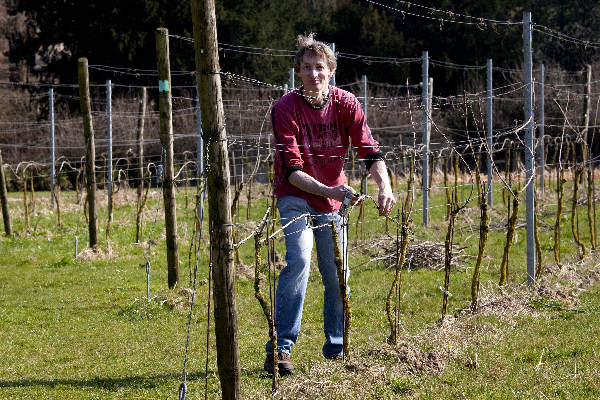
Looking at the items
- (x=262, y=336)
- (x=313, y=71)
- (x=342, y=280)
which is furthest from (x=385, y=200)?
(x=262, y=336)

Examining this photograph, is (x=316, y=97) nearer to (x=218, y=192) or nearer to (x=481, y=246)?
(x=218, y=192)

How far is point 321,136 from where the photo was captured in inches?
192

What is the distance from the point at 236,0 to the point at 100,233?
19518 millimetres

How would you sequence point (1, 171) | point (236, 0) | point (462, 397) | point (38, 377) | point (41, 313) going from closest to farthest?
1. point (462, 397)
2. point (38, 377)
3. point (41, 313)
4. point (1, 171)
5. point (236, 0)

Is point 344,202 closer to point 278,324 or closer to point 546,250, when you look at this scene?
point 278,324

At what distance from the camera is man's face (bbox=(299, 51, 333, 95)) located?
15.5 feet

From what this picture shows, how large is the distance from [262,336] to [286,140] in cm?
224

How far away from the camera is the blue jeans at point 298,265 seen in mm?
4789

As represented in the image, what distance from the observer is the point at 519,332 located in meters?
5.84

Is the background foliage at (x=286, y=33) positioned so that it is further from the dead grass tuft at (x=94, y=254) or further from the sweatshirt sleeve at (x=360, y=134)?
the sweatshirt sleeve at (x=360, y=134)

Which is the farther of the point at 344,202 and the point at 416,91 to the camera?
the point at 416,91

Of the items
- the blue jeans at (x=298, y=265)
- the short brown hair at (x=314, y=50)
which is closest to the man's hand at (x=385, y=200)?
the blue jeans at (x=298, y=265)

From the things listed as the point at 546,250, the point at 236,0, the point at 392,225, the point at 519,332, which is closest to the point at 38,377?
the point at 519,332

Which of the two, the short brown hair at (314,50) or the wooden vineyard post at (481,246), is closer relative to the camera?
the short brown hair at (314,50)
